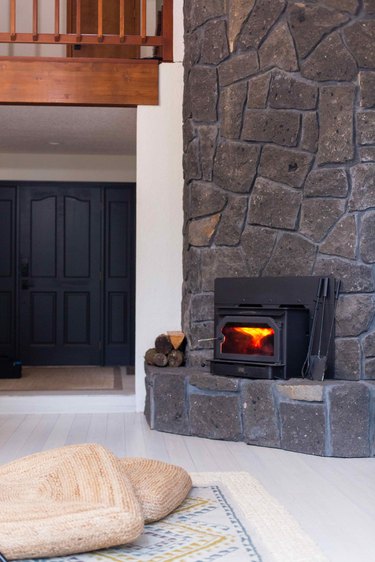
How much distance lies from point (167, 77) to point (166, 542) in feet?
13.0

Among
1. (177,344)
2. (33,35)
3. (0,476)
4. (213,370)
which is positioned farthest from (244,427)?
(33,35)

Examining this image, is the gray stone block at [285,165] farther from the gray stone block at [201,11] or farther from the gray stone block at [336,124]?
the gray stone block at [201,11]

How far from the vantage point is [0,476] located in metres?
3.05

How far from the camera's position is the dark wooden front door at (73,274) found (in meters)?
8.28

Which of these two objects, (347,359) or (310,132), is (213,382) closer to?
(347,359)

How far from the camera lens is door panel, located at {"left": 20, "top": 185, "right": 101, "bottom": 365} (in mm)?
8289

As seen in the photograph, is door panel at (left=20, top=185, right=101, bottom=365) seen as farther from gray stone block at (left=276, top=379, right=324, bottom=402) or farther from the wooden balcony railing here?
gray stone block at (left=276, top=379, right=324, bottom=402)

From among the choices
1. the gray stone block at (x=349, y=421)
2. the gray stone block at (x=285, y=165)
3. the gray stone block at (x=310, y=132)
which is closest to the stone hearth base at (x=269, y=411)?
the gray stone block at (x=349, y=421)

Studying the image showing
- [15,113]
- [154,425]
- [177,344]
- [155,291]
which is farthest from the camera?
[15,113]

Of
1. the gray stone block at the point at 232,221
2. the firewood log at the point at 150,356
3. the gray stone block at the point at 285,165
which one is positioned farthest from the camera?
the firewood log at the point at 150,356

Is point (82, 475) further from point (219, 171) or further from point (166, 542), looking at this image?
point (219, 171)

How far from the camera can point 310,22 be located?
16.0 ft

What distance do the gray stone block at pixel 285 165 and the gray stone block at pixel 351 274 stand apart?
20.6 inches

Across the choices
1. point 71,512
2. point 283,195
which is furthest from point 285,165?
point 71,512
